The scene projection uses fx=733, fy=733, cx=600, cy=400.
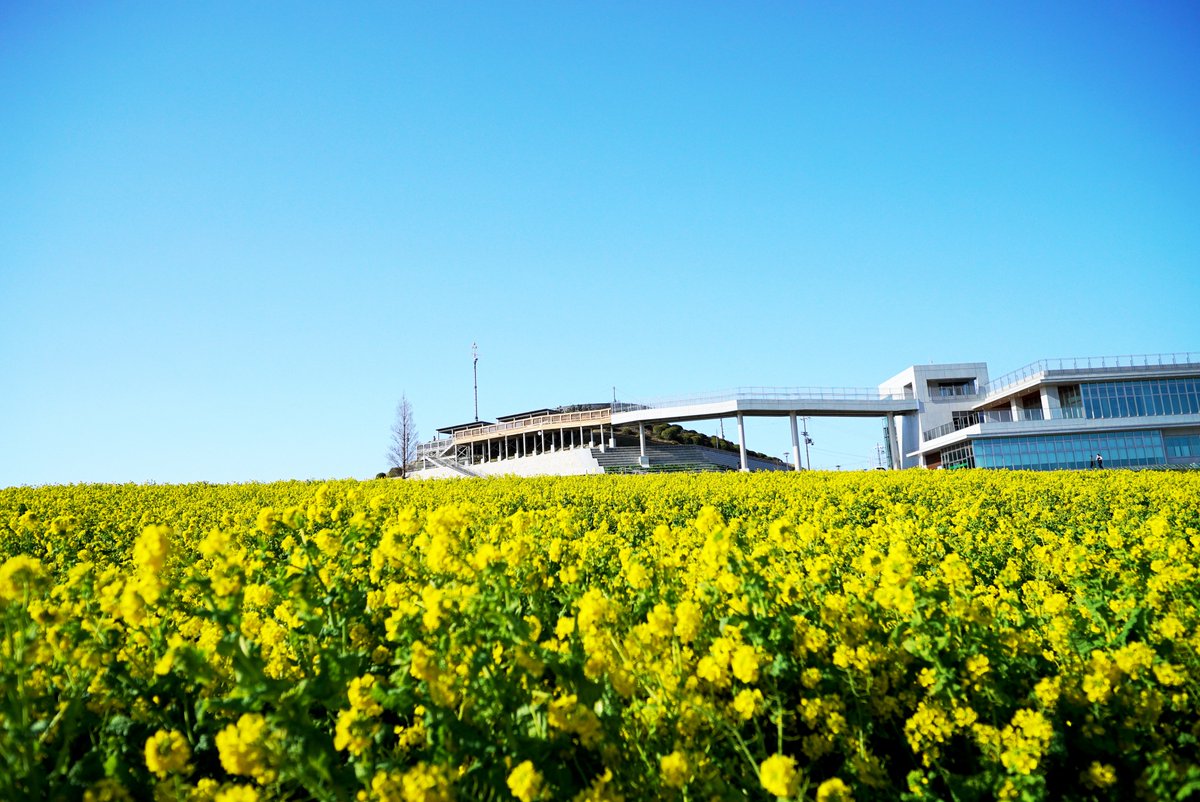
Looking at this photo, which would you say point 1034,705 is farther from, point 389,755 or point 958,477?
point 958,477

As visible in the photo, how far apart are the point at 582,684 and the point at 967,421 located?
51745 mm

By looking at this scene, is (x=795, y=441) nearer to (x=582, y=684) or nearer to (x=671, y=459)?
(x=671, y=459)

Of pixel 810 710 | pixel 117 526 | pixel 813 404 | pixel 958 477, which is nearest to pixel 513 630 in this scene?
pixel 810 710

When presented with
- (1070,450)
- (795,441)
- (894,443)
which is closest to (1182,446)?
(1070,450)

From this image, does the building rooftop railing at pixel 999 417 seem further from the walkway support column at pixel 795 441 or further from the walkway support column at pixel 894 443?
the walkway support column at pixel 795 441

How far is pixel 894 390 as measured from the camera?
5209 centimetres

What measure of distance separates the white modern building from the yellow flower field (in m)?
35.5

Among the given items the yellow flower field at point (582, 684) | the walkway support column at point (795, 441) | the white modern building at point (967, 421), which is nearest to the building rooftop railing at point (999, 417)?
the white modern building at point (967, 421)

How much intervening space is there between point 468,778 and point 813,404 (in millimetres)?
44813

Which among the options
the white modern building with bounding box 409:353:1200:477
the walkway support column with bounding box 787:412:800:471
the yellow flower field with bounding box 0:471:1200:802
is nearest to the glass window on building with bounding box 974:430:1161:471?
the white modern building with bounding box 409:353:1200:477

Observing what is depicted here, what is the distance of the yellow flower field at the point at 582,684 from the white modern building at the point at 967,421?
3546cm

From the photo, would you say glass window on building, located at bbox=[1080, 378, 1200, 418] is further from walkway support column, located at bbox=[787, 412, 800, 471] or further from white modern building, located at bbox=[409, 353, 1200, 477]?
walkway support column, located at bbox=[787, 412, 800, 471]

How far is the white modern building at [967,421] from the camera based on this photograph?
41438 millimetres

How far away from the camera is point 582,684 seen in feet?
7.82
